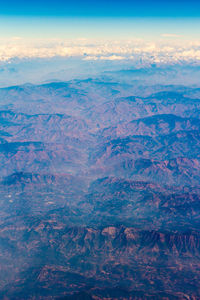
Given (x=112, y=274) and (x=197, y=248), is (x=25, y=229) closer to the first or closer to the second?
(x=112, y=274)

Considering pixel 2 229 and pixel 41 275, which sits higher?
pixel 41 275

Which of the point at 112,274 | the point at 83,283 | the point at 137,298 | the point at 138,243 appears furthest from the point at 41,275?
the point at 138,243

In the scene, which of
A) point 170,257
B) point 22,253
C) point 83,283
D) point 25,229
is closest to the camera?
point 83,283

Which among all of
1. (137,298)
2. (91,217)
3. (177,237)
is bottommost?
(91,217)

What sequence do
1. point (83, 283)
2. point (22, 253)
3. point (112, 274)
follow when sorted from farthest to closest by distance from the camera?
point (22, 253) → point (112, 274) → point (83, 283)

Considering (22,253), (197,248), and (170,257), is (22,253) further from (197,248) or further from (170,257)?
(197,248)

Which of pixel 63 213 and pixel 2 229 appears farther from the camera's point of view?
pixel 63 213

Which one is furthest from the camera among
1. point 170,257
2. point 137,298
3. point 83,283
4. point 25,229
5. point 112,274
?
point 25,229

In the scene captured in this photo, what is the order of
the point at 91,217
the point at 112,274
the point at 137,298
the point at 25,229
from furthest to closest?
1. the point at 91,217
2. the point at 25,229
3. the point at 112,274
4. the point at 137,298

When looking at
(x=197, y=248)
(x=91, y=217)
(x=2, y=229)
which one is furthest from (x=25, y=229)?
(x=197, y=248)
